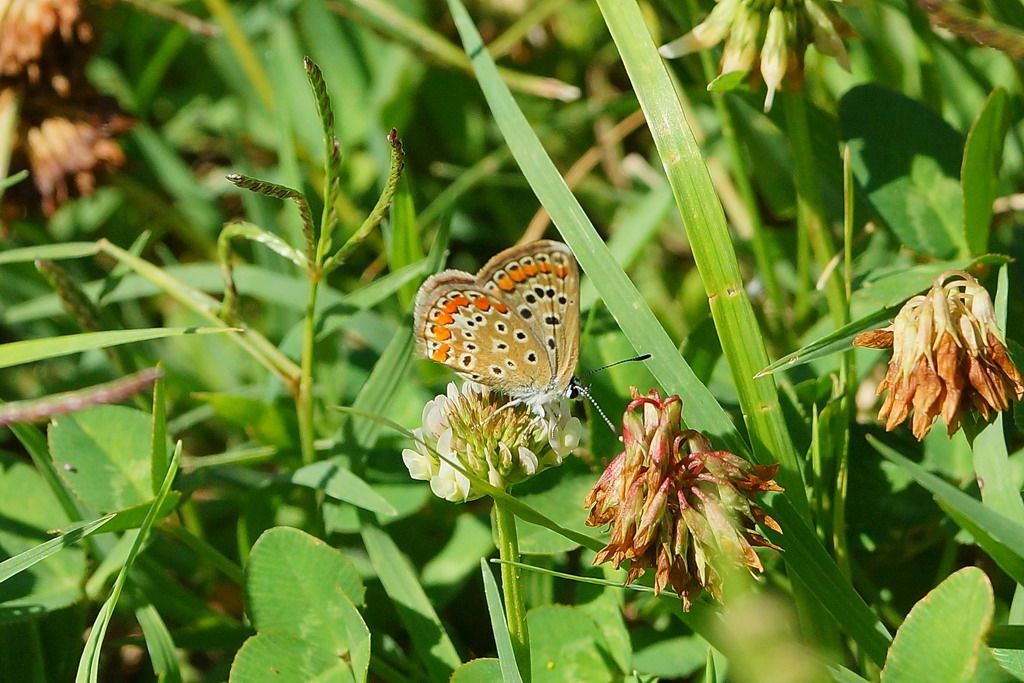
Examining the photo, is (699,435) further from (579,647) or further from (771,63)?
(771,63)

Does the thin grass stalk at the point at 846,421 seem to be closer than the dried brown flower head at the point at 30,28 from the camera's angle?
Yes

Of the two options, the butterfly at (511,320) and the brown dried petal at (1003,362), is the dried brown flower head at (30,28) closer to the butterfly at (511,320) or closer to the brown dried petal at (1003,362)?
the butterfly at (511,320)

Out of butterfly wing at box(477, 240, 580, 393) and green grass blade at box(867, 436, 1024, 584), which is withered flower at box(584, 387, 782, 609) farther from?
butterfly wing at box(477, 240, 580, 393)

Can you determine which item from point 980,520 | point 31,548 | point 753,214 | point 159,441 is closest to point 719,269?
point 980,520

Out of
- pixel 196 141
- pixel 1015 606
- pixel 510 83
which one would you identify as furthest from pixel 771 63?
pixel 196 141

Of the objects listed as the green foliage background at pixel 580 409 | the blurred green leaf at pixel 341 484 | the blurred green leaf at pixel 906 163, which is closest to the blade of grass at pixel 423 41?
the green foliage background at pixel 580 409
